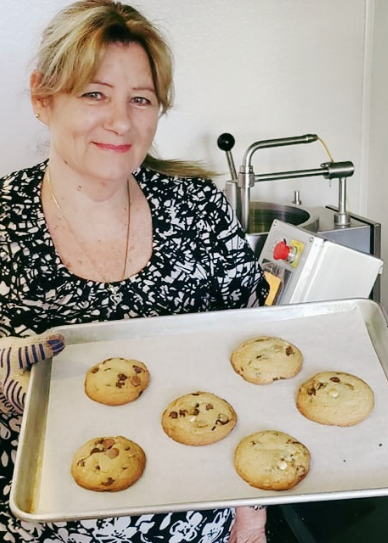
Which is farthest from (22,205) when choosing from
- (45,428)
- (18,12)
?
(18,12)

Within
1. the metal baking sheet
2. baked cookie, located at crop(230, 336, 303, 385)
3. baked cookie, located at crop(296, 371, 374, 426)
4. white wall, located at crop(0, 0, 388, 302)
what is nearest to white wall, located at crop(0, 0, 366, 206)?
white wall, located at crop(0, 0, 388, 302)

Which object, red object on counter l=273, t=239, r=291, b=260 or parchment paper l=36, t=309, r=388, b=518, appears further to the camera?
red object on counter l=273, t=239, r=291, b=260

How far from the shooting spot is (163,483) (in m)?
0.97

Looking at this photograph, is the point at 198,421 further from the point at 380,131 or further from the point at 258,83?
the point at 380,131

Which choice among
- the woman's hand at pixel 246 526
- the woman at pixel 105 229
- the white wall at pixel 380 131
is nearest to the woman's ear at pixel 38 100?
the woman at pixel 105 229

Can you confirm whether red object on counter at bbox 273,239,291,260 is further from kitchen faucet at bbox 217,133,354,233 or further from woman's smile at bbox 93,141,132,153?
woman's smile at bbox 93,141,132,153

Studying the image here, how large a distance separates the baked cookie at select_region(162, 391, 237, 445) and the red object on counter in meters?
0.65

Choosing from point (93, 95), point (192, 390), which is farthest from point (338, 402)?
point (93, 95)

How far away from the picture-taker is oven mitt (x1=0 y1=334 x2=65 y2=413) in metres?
1.06

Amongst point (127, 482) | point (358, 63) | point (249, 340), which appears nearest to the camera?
point (127, 482)

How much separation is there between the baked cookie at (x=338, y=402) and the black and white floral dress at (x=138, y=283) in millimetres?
348

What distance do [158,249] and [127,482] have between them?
0.52 metres

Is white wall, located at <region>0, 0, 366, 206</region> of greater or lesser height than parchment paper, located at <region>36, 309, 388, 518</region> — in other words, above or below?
above

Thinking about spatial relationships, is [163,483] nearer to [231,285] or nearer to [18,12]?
[231,285]
